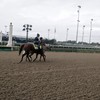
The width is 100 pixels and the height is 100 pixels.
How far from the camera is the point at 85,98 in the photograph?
7.13 meters

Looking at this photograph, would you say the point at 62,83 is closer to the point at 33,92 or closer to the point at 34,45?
Result: the point at 33,92

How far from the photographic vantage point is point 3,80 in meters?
9.22

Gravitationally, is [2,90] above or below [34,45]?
below

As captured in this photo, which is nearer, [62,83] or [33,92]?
[33,92]

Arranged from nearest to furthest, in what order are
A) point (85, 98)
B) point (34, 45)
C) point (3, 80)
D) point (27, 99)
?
point (27, 99) → point (85, 98) → point (3, 80) → point (34, 45)

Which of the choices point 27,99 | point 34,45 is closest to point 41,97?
point 27,99

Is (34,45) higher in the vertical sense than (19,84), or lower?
higher

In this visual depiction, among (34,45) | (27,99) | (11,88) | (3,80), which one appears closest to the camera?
(27,99)

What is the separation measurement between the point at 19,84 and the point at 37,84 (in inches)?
25.9

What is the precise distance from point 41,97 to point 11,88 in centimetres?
134

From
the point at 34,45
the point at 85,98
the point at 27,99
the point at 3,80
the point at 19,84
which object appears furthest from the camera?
the point at 34,45

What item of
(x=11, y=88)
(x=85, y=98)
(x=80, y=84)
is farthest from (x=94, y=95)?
(x=11, y=88)

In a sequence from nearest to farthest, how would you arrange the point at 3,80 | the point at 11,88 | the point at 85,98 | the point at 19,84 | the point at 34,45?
the point at 85,98, the point at 11,88, the point at 19,84, the point at 3,80, the point at 34,45

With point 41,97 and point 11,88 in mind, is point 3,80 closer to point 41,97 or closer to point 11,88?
point 11,88
